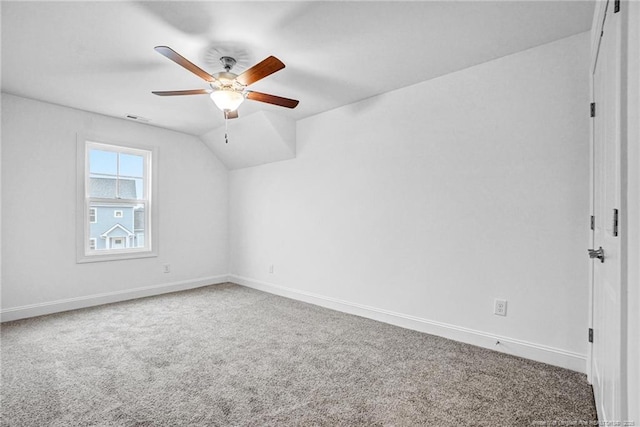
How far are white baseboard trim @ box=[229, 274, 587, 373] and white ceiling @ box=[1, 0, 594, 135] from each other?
2247 mm

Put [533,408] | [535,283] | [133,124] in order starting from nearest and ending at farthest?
1. [533,408]
2. [535,283]
3. [133,124]

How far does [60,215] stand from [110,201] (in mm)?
568

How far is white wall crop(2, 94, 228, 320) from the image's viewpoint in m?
3.47

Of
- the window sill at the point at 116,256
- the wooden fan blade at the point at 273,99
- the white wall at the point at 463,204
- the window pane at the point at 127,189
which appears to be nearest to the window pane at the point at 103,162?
the window pane at the point at 127,189

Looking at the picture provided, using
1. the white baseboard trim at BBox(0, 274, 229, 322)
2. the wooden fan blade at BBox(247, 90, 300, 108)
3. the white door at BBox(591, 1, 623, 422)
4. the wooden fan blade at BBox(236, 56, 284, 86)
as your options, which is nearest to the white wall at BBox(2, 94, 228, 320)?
the white baseboard trim at BBox(0, 274, 229, 322)

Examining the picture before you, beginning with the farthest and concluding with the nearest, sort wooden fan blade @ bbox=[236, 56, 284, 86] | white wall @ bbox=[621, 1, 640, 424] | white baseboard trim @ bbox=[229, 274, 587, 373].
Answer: white baseboard trim @ bbox=[229, 274, 587, 373] < wooden fan blade @ bbox=[236, 56, 284, 86] < white wall @ bbox=[621, 1, 640, 424]

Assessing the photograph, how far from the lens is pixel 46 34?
2307 millimetres

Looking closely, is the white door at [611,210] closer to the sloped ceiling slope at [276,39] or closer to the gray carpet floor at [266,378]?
the gray carpet floor at [266,378]

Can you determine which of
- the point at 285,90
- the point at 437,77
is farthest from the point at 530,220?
the point at 285,90

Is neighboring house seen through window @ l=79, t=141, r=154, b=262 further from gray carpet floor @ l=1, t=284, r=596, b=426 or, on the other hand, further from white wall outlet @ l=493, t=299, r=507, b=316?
white wall outlet @ l=493, t=299, r=507, b=316

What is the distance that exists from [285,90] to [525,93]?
83.8 inches

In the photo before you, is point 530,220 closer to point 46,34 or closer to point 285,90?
point 285,90

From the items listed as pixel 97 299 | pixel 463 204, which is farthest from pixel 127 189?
pixel 463 204

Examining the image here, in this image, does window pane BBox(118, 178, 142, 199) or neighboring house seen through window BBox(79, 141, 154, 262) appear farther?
window pane BBox(118, 178, 142, 199)
